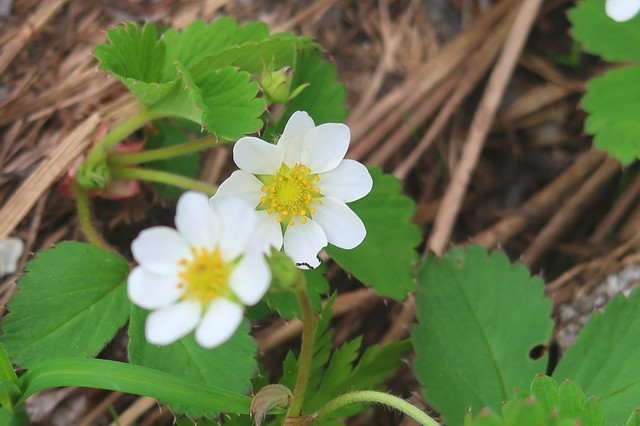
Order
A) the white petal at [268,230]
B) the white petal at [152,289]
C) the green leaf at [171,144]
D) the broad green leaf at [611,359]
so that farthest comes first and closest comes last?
1. the green leaf at [171,144]
2. the broad green leaf at [611,359]
3. the white petal at [268,230]
4. the white petal at [152,289]

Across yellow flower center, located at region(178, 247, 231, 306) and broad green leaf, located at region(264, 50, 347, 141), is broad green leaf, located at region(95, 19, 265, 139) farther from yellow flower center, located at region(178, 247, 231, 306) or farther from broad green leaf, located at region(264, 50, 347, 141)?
yellow flower center, located at region(178, 247, 231, 306)

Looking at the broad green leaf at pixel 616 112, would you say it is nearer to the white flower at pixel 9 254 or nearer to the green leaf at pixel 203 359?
the green leaf at pixel 203 359

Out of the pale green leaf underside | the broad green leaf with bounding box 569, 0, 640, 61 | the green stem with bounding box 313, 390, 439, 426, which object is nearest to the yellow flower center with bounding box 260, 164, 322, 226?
the pale green leaf underside

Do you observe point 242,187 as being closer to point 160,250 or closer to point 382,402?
point 160,250

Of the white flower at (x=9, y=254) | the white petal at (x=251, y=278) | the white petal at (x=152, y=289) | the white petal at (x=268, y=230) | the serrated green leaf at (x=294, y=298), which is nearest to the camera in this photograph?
the white petal at (x=251, y=278)

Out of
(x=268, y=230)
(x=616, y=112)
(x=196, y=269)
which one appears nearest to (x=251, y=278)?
(x=196, y=269)

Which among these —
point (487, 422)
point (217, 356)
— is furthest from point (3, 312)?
point (487, 422)

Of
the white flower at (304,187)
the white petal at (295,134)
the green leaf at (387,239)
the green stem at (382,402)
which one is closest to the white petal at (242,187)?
the white flower at (304,187)
